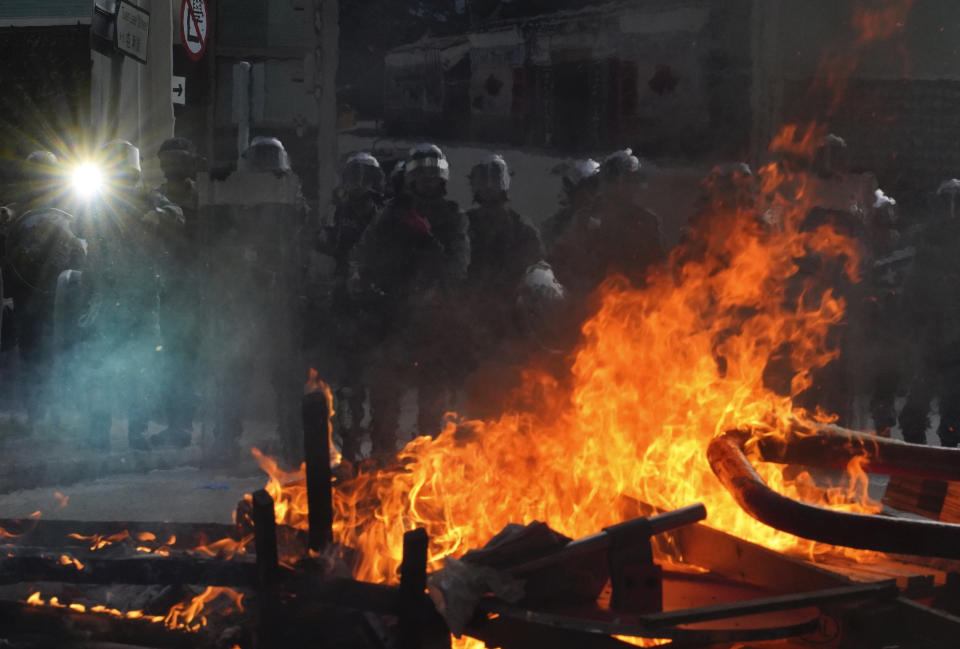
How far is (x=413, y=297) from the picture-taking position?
7.50 meters

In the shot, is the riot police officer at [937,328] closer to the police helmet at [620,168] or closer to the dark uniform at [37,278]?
the police helmet at [620,168]

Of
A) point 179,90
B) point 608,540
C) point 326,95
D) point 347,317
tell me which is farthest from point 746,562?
point 179,90

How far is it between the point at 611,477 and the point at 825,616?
1794mm

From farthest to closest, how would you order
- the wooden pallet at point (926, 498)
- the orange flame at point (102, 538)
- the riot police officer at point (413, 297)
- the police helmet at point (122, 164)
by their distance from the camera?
the police helmet at point (122, 164) < the riot police officer at point (413, 297) < the orange flame at point (102, 538) < the wooden pallet at point (926, 498)

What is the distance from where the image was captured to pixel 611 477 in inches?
191

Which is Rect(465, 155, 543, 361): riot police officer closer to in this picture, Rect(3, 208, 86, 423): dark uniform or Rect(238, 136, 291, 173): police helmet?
Rect(238, 136, 291, 173): police helmet

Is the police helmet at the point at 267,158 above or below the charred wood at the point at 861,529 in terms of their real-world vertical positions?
above

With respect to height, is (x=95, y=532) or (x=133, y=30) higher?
Answer: (x=133, y=30)

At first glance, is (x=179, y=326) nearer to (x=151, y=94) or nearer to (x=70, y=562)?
(x=70, y=562)

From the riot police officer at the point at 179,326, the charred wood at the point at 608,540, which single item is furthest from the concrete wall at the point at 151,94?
the charred wood at the point at 608,540

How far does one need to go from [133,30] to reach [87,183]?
A: 29.2ft

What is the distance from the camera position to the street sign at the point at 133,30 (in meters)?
16.0

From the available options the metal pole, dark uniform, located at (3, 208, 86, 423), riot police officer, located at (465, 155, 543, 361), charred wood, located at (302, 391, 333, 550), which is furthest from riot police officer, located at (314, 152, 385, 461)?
the metal pole

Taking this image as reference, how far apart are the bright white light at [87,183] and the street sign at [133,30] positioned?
Answer: 22.7ft
